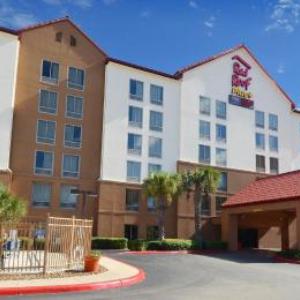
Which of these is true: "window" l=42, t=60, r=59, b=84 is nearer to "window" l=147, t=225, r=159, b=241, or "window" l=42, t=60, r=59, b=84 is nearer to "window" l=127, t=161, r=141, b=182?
"window" l=127, t=161, r=141, b=182

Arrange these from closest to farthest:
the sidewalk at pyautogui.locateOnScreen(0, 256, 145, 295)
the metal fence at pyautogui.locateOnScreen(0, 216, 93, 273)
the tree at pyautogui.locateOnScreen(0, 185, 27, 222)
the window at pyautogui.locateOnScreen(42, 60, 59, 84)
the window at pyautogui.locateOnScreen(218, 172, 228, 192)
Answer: the sidewalk at pyautogui.locateOnScreen(0, 256, 145, 295), the metal fence at pyautogui.locateOnScreen(0, 216, 93, 273), the tree at pyautogui.locateOnScreen(0, 185, 27, 222), the window at pyautogui.locateOnScreen(42, 60, 59, 84), the window at pyautogui.locateOnScreen(218, 172, 228, 192)

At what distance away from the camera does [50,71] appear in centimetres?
4450

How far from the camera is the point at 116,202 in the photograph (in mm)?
44969

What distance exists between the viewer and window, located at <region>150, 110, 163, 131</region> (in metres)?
48.9

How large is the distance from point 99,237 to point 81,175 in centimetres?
A: 642

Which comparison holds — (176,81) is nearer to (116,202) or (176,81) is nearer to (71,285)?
(116,202)

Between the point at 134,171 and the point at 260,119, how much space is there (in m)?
18.4

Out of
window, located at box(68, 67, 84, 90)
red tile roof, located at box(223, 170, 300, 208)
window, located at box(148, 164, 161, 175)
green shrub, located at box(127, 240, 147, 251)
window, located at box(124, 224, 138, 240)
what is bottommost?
green shrub, located at box(127, 240, 147, 251)

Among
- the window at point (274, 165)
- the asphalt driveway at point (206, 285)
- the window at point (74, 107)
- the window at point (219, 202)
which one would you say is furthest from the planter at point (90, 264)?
the window at point (274, 165)

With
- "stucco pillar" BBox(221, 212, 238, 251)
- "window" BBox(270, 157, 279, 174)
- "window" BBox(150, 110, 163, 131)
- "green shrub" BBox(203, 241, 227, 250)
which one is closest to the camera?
"green shrub" BBox(203, 241, 227, 250)

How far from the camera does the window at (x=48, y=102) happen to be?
143 feet

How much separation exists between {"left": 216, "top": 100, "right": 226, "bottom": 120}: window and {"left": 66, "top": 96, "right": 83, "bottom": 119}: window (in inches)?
642

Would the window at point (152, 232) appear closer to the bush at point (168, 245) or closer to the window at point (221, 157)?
the bush at point (168, 245)

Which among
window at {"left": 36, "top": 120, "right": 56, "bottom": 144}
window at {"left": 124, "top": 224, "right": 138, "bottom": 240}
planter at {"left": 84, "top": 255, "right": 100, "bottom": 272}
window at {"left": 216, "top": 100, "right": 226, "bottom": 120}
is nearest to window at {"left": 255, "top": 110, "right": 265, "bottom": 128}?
window at {"left": 216, "top": 100, "right": 226, "bottom": 120}
